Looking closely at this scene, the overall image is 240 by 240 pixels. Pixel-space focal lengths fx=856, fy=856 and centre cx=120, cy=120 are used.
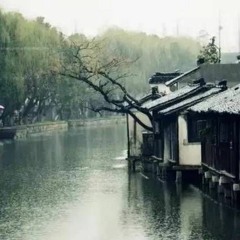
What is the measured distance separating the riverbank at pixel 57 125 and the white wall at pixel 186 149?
4265cm

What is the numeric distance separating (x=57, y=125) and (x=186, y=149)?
60.6 m

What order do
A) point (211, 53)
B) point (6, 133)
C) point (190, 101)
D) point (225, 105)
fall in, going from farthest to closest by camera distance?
point (6, 133), point (211, 53), point (190, 101), point (225, 105)

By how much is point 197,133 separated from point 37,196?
6932 mm

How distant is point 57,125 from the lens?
3669 inches

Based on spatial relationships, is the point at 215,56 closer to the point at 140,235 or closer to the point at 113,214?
the point at 113,214

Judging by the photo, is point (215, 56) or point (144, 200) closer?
point (144, 200)

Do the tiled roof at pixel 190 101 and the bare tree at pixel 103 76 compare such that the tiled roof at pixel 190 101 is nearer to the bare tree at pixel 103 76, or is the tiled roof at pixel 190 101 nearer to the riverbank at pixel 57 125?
the bare tree at pixel 103 76

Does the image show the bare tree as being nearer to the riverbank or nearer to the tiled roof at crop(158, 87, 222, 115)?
the tiled roof at crop(158, 87, 222, 115)

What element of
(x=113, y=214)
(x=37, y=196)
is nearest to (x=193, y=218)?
(x=113, y=214)

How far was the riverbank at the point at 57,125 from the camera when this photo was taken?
7897cm

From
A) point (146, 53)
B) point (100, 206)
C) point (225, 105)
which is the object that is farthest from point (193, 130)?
point (146, 53)

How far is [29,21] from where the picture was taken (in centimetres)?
8494

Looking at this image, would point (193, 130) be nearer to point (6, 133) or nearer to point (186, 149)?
point (186, 149)

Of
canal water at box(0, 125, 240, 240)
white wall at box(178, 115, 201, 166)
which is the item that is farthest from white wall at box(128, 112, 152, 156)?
white wall at box(178, 115, 201, 166)
